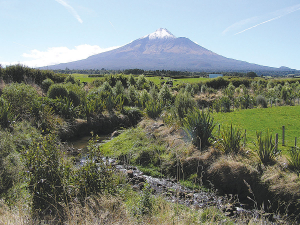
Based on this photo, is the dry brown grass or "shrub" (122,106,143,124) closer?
the dry brown grass

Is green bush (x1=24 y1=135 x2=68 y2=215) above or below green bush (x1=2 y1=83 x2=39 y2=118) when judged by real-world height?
below

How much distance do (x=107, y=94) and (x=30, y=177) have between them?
43.5ft

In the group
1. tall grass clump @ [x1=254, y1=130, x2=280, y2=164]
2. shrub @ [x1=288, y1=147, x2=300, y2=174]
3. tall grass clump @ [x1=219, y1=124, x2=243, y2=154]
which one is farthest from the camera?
tall grass clump @ [x1=219, y1=124, x2=243, y2=154]

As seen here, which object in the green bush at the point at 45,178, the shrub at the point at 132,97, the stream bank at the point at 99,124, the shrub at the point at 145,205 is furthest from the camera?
the shrub at the point at 132,97

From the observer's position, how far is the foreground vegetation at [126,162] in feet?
12.6

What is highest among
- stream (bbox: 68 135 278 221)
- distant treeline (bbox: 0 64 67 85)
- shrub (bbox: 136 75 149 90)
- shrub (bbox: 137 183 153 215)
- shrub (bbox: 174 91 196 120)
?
distant treeline (bbox: 0 64 67 85)

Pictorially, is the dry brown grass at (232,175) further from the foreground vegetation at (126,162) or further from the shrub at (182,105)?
the shrub at (182,105)

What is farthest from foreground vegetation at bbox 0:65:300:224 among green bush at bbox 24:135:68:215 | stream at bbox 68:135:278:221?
stream at bbox 68:135:278:221

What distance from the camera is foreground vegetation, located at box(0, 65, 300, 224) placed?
Answer: 3.83 metres

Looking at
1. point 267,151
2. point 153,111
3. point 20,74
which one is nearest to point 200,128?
point 267,151

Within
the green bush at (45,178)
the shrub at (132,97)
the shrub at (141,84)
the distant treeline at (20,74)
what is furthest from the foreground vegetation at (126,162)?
Result: the shrub at (141,84)

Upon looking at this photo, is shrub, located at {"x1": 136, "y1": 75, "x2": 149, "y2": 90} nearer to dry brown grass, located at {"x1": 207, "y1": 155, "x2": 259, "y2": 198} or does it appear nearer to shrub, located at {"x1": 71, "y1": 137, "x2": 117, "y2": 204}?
dry brown grass, located at {"x1": 207, "y1": 155, "x2": 259, "y2": 198}

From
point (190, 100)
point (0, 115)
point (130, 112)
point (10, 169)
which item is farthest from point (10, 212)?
point (130, 112)

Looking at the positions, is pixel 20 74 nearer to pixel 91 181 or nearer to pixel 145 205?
pixel 91 181
